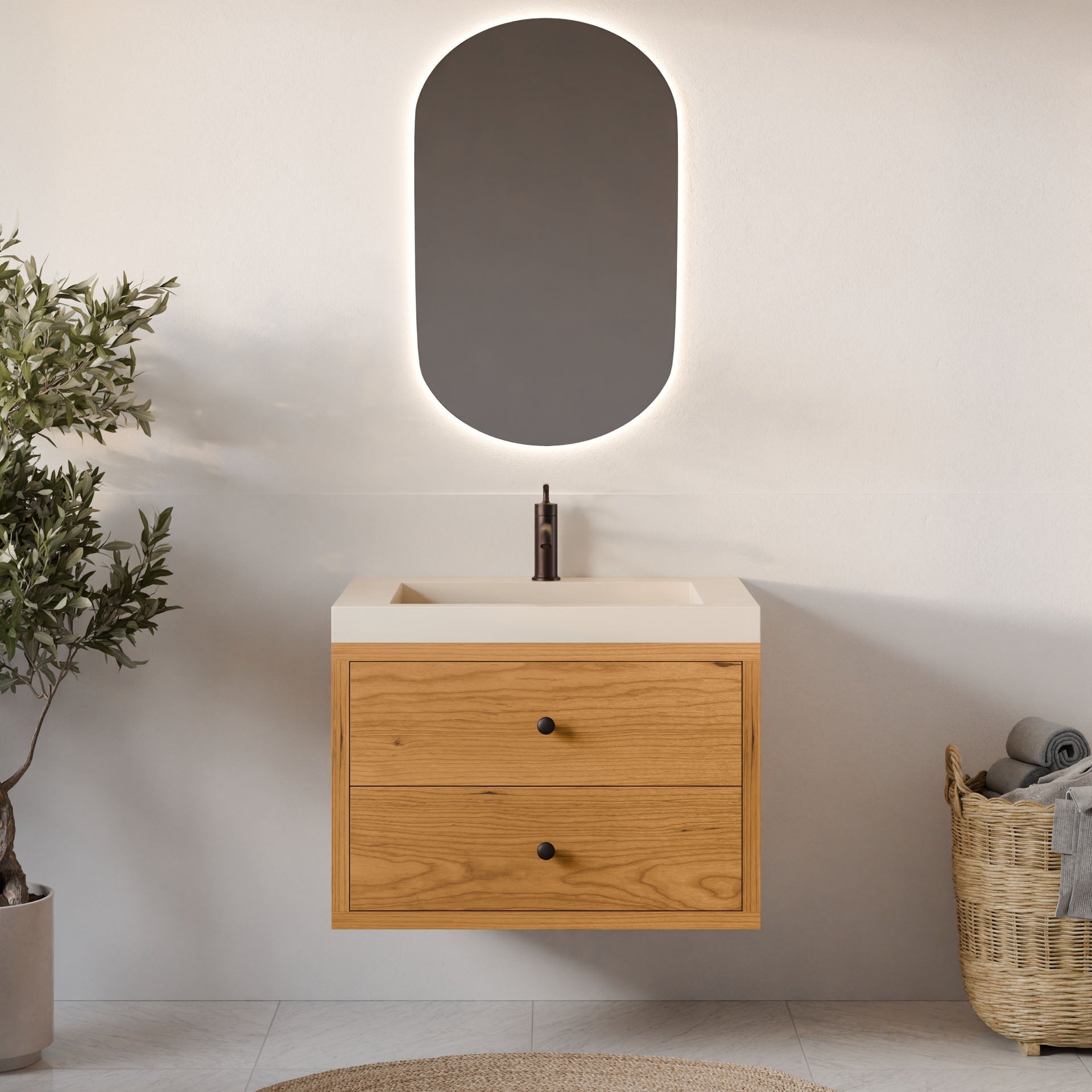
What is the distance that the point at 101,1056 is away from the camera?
7.50ft

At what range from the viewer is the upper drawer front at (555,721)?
6.75ft

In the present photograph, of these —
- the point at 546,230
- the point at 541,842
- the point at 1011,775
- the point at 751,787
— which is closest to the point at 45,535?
the point at 541,842

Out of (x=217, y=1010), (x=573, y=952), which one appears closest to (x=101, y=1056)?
(x=217, y=1010)

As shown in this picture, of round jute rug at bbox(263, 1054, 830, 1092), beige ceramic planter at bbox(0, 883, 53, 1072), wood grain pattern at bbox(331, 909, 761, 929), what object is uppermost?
wood grain pattern at bbox(331, 909, 761, 929)

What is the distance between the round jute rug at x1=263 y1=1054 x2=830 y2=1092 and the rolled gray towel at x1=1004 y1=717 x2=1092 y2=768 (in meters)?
0.76

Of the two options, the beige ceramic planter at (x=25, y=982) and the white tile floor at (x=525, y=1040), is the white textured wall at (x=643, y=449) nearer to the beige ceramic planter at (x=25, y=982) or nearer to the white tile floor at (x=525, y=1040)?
the white tile floor at (x=525, y=1040)

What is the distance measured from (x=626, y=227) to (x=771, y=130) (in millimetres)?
370

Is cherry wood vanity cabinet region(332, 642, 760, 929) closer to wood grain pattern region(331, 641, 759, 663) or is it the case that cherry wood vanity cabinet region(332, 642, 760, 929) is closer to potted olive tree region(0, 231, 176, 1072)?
wood grain pattern region(331, 641, 759, 663)

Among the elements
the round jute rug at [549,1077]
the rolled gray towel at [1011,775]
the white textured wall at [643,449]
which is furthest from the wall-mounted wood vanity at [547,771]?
the rolled gray towel at [1011,775]

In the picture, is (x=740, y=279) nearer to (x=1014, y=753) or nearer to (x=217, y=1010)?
(x=1014, y=753)

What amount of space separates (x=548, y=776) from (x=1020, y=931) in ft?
3.18

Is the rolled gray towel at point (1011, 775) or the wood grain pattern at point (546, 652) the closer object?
the wood grain pattern at point (546, 652)

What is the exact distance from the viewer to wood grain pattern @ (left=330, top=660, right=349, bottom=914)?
6.75ft

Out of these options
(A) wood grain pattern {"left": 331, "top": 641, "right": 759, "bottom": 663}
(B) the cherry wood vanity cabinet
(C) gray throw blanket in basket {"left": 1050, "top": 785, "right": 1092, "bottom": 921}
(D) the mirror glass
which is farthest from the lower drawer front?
(D) the mirror glass
